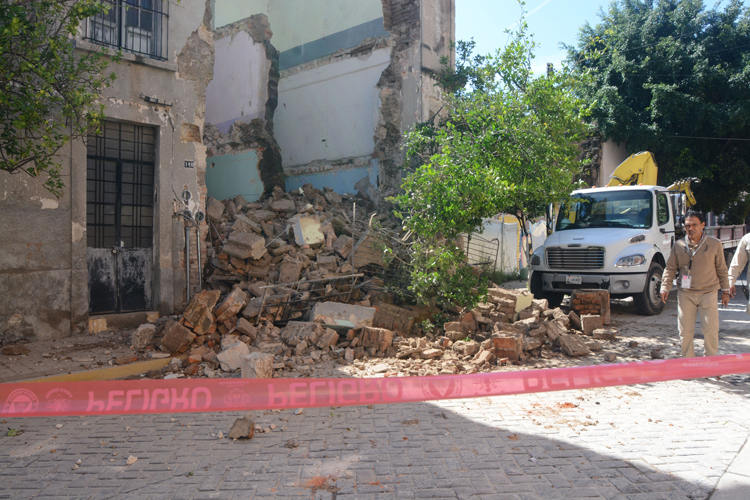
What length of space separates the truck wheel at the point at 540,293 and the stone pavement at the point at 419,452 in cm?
503

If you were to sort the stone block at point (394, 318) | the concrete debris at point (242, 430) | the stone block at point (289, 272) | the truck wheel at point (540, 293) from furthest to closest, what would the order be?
1. the truck wheel at point (540, 293)
2. the stone block at point (289, 272)
3. the stone block at point (394, 318)
4. the concrete debris at point (242, 430)

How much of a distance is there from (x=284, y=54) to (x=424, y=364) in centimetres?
1246

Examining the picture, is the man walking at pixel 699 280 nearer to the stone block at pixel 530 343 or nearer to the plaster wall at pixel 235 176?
the stone block at pixel 530 343

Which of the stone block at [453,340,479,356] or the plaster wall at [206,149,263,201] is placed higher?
the plaster wall at [206,149,263,201]

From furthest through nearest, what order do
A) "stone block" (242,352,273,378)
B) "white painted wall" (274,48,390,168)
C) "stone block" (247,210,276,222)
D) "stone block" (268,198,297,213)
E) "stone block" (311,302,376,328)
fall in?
"white painted wall" (274,48,390,168) → "stone block" (268,198,297,213) → "stone block" (247,210,276,222) → "stone block" (311,302,376,328) → "stone block" (242,352,273,378)

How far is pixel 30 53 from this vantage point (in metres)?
5.16

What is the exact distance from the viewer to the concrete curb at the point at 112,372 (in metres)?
5.64

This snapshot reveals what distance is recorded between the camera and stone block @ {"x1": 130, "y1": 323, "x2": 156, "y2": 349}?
667cm

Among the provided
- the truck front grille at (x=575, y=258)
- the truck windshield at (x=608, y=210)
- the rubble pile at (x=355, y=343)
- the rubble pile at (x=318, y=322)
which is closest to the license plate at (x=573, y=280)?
the truck front grille at (x=575, y=258)

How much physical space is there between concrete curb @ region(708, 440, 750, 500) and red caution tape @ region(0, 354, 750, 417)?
78cm

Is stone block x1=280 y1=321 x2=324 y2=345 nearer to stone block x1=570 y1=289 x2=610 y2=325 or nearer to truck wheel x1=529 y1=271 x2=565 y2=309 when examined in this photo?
stone block x1=570 y1=289 x2=610 y2=325

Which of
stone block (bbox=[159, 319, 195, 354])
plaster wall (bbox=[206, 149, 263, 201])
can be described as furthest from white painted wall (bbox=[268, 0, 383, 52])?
stone block (bbox=[159, 319, 195, 354])

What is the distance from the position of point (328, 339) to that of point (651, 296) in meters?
6.63

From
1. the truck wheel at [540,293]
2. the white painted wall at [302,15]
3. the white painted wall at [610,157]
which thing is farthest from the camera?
the white painted wall at [610,157]
